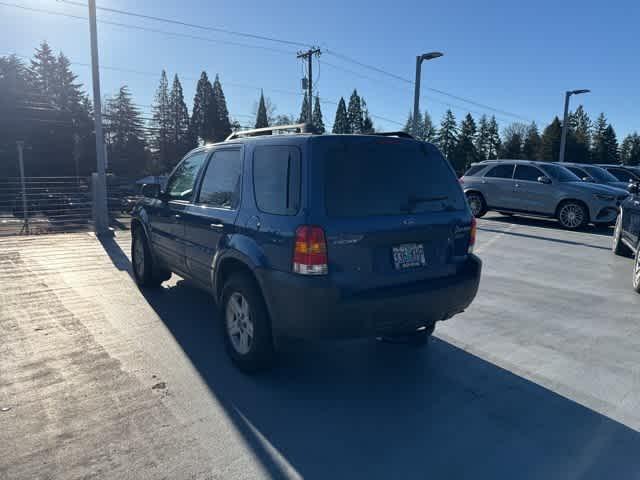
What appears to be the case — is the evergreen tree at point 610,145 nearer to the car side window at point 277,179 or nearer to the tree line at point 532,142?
the tree line at point 532,142

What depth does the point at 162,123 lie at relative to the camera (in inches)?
2857

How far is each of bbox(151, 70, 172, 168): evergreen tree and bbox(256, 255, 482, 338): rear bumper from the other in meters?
72.7

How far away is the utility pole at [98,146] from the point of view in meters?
10.3

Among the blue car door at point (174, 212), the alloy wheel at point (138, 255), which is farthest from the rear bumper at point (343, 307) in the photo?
the alloy wheel at point (138, 255)

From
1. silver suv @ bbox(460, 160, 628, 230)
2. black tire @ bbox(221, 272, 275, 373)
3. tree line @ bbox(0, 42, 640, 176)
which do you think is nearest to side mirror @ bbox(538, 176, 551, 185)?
silver suv @ bbox(460, 160, 628, 230)

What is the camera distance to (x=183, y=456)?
8.61ft

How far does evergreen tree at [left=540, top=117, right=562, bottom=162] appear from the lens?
216 feet

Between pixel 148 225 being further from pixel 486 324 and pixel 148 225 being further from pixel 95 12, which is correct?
pixel 95 12

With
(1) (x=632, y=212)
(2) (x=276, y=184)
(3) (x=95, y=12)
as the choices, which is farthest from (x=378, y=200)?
(3) (x=95, y=12)

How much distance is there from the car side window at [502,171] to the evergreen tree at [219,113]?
60940 millimetres

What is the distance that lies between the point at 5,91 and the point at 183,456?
48.3 metres

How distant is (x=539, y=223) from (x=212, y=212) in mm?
12408

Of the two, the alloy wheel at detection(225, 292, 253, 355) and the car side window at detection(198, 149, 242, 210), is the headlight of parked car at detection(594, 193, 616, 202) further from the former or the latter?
the alloy wheel at detection(225, 292, 253, 355)

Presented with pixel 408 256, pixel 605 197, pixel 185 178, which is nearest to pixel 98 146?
pixel 185 178
